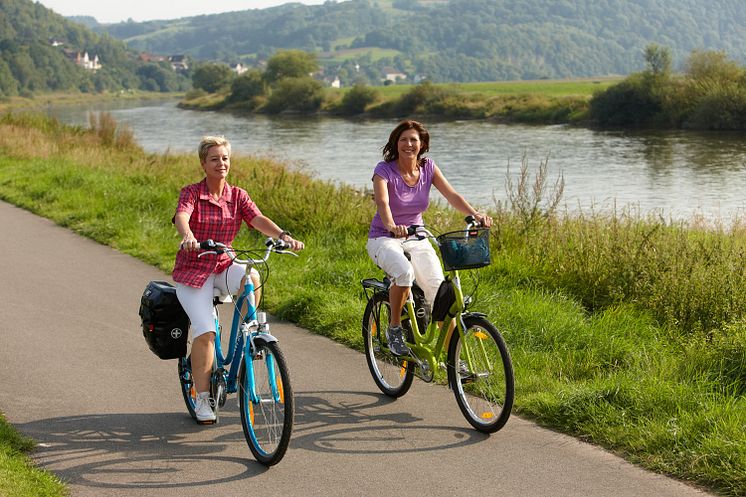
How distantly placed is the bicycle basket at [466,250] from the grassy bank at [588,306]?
1.05 meters

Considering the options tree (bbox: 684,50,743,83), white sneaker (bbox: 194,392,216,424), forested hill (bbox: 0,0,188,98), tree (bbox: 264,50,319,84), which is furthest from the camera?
forested hill (bbox: 0,0,188,98)

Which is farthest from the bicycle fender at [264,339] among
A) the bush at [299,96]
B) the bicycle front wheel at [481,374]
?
the bush at [299,96]

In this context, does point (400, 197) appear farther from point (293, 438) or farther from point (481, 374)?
point (293, 438)

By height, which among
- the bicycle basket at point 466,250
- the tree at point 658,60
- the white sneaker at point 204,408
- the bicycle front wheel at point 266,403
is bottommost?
the white sneaker at point 204,408

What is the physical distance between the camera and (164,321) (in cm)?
514

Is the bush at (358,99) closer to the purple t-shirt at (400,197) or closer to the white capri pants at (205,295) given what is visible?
the purple t-shirt at (400,197)

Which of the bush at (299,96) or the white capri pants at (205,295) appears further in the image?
the bush at (299,96)

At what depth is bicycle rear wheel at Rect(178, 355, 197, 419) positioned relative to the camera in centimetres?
539

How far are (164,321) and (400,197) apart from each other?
1618mm

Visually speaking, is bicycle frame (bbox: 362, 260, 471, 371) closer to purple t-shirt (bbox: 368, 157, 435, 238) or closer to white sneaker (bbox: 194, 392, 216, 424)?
purple t-shirt (bbox: 368, 157, 435, 238)

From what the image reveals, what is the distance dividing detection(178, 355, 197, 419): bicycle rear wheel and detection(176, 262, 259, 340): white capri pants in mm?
459

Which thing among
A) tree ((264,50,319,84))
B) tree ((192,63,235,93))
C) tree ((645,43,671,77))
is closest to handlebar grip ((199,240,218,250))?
tree ((645,43,671,77))

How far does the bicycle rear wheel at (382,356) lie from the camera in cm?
584

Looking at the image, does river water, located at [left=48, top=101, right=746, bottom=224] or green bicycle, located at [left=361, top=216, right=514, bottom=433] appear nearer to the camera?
green bicycle, located at [left=361, top=216, right=514, bottom=433]
